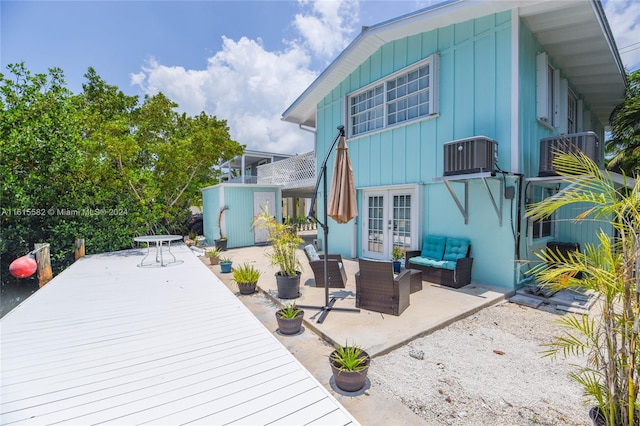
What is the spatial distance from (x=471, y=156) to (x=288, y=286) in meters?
4.25

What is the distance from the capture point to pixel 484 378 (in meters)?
3.00

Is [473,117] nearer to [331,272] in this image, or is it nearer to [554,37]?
[554,37]

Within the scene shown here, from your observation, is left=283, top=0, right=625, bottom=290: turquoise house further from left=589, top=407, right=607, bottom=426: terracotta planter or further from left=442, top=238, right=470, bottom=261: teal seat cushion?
left=589, top=407, right=607, bottom=426: terracotta planter

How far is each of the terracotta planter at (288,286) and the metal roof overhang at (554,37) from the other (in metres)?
6.36

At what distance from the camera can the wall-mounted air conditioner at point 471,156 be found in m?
5.32

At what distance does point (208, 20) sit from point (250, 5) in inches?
57.8

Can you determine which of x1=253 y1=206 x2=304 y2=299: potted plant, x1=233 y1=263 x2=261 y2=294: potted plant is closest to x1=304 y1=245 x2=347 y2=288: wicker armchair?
x1=253 y1=206 x2=304 y2=299: potted plant

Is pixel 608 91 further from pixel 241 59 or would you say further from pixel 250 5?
pixel 241 59

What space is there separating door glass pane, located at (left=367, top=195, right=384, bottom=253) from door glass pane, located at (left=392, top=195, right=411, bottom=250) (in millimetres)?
482

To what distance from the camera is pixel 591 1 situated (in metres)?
5.20

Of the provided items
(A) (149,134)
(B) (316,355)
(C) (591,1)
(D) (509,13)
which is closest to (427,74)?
(D) (509,13)

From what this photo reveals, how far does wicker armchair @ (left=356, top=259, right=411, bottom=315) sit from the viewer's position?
438cm

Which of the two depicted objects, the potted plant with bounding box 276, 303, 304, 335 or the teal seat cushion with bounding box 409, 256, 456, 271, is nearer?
the potted plant with bounding box 276, 303, 304, 335

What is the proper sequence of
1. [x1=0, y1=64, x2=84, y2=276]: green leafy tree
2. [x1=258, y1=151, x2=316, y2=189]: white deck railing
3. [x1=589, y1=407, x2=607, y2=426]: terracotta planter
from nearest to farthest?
[x1=589, y1=407, x2=607, y2=426]: terracotta planter
[x1=0, y1=64, x2=84, y2=276]: green leafy tree
[x1=258, y1=151, x2=316, y2=189]: white deck railing
